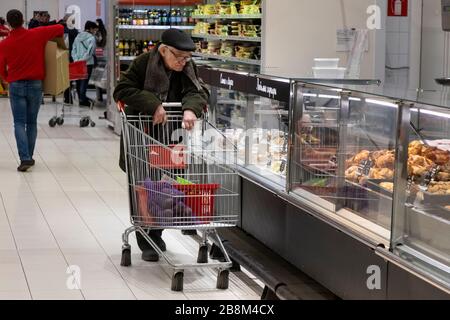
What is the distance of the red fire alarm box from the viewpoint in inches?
388

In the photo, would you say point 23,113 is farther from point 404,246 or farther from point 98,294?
point 404,246

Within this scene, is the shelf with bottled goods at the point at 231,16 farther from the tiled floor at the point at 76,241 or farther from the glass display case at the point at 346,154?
the glass display case at the point at 346,154

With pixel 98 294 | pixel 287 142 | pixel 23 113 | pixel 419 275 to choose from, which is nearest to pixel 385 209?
pixel 419 275

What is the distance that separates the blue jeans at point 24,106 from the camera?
10.1m

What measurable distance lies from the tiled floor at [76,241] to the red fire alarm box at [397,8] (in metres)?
3.38

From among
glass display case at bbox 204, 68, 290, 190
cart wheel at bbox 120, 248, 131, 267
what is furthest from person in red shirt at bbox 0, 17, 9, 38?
cart wheel at bbox 120, 248, 131, 267

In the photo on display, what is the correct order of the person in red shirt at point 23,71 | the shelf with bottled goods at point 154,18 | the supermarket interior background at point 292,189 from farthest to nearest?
the shelf with bottled goods at point 154,18
the person in red shirt at point 23,71
the supermarket interior background at point 292,189

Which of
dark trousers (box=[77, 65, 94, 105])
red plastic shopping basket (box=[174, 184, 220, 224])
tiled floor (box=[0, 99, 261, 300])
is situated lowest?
tiled floor (box=[0, 99, 261, 300])

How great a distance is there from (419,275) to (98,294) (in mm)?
2213

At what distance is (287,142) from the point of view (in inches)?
222

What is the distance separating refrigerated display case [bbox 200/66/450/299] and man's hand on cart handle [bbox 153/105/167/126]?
620 millimetres

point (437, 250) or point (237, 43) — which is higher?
point (237, 43)

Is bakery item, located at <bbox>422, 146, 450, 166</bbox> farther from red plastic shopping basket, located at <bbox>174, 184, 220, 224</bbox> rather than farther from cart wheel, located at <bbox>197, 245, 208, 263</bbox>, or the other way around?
cart wheel, located at <bbox>197, 245, 208, 263</bbox>

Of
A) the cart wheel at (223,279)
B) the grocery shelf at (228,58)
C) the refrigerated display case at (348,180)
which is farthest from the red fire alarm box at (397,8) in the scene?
the cart wheel at (223,279)
